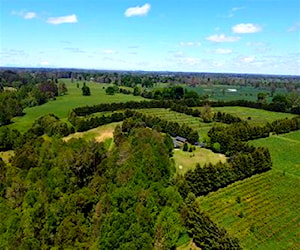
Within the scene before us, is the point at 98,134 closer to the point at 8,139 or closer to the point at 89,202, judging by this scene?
the point at 8,139

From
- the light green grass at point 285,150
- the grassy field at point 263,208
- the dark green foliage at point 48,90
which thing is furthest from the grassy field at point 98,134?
the dark green foliage at point 48,90

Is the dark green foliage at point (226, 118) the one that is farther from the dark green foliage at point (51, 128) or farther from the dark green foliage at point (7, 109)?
the dark green foliage at point (7, 109)

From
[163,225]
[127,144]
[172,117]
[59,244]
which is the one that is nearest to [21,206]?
[59,244]

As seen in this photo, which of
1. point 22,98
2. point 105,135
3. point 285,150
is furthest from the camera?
point 22,98

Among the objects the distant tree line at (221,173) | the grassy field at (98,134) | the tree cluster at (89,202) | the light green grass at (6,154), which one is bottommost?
the light green grass at (6,154)

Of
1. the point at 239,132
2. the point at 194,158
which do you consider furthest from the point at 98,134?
the point at 239,132

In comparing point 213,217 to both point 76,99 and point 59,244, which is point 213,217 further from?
point 76,99
